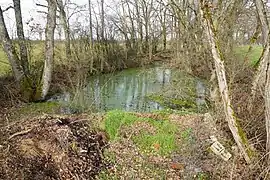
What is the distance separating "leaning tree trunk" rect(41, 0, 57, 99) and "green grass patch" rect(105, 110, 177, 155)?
16.0 feet

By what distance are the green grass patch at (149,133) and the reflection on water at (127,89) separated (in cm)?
349

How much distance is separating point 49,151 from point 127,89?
415 inches

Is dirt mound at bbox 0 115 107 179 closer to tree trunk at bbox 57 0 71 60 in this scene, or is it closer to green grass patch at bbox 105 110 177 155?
green grass patch at bbox 105 110 177 155

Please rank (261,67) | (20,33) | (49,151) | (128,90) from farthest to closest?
(128,90), (20,33), (261,67), (49,151)

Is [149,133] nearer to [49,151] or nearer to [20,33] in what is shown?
[49,151]

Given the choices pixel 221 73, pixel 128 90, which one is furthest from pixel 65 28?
pixel 221 73

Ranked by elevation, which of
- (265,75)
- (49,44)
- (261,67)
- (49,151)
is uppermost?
(49,44)

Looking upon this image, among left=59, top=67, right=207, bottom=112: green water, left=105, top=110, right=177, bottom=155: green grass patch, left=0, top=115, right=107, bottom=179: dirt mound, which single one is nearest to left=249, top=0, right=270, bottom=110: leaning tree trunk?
left=105, top=110, right=177, bottom=155: green grass patch

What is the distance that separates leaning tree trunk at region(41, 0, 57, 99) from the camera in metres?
10.6

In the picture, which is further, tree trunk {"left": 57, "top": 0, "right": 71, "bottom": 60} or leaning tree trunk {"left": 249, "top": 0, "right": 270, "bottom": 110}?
tree trunk {"left": 57, "top": 0, "right": 71, "bottom": 60}

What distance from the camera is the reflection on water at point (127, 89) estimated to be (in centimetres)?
1202

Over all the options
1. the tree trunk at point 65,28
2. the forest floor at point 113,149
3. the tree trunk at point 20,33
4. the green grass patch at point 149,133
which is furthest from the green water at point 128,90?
the forest floor at point 113,149

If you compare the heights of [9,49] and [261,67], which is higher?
[9,49]

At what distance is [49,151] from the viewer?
5293 mm
